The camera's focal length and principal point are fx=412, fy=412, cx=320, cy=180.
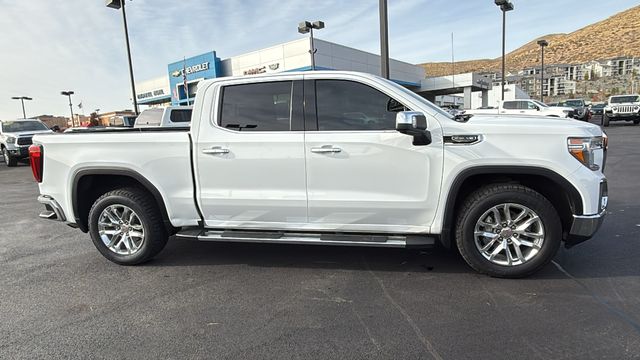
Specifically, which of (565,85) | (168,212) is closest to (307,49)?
(168,212)

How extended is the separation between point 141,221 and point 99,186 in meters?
0.80

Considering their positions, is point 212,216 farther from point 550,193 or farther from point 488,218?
point 550,193

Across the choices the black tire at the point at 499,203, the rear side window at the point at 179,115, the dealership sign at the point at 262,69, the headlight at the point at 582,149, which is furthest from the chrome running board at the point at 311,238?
the dealership sign at the point at 262,69

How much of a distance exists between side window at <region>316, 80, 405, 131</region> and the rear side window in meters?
9.79

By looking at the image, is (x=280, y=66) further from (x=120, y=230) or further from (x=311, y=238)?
(x=311, y=238)

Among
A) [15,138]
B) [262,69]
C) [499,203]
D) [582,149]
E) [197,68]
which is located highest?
[197,68]

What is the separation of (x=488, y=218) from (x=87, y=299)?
372 centimetres

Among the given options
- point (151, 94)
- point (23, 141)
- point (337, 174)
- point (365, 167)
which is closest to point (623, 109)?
point (365, 167)

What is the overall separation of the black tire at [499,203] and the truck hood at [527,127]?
20.2 inches

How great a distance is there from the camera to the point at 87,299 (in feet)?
12.2

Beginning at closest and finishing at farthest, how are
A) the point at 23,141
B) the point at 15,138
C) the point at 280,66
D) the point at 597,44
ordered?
the point at 15,138 < the point at 23,141 < the point at 280,66 < the point at 597,44

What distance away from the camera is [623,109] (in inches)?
893

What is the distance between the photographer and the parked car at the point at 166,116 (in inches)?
496

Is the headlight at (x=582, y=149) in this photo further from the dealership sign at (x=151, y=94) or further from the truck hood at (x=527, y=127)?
the dealership sign at (x=151, y=94)
